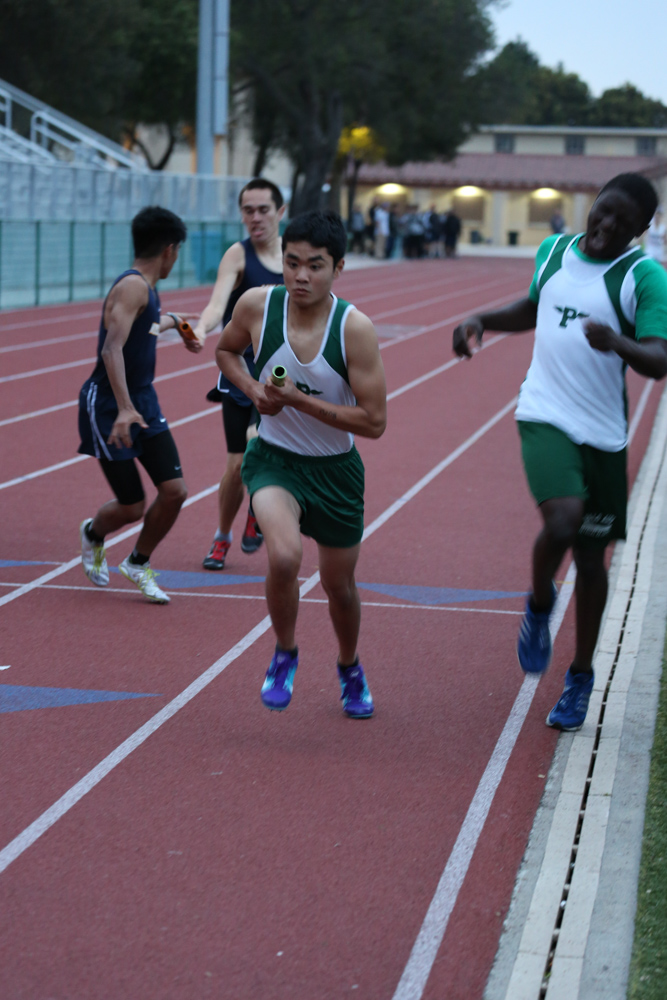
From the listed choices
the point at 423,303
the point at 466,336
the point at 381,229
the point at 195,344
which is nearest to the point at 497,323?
the point at 466,336

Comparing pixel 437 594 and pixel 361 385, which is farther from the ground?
pixel 361 385

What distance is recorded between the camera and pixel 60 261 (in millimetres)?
21984

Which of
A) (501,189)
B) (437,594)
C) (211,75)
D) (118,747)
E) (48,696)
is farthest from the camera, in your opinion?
(501,189)

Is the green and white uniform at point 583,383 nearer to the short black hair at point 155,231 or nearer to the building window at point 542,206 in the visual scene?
the short black hair at point 155,231

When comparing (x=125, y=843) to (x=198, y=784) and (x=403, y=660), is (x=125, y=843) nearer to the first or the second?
(x=198, y=784)

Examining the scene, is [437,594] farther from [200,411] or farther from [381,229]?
[381,229]

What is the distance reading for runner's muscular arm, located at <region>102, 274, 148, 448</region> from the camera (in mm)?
5914

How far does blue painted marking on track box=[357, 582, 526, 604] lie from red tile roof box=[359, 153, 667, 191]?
66.6 meters

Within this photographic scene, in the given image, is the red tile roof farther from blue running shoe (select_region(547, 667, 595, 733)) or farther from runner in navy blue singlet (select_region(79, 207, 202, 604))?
blue running shoe (select_region(547, 667, 595, 733))

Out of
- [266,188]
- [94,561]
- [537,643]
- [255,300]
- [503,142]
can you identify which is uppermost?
[503,142]

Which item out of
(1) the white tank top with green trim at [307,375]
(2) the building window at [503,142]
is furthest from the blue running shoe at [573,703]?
(2) the building window at [503,142]

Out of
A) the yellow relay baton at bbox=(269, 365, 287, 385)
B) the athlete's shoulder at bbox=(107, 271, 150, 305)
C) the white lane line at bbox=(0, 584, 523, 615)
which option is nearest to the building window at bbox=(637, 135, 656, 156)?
the white lane line at bbox=(0, 584, 523, 615)

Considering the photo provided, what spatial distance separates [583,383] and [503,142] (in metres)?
85.6

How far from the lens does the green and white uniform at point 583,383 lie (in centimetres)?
427
